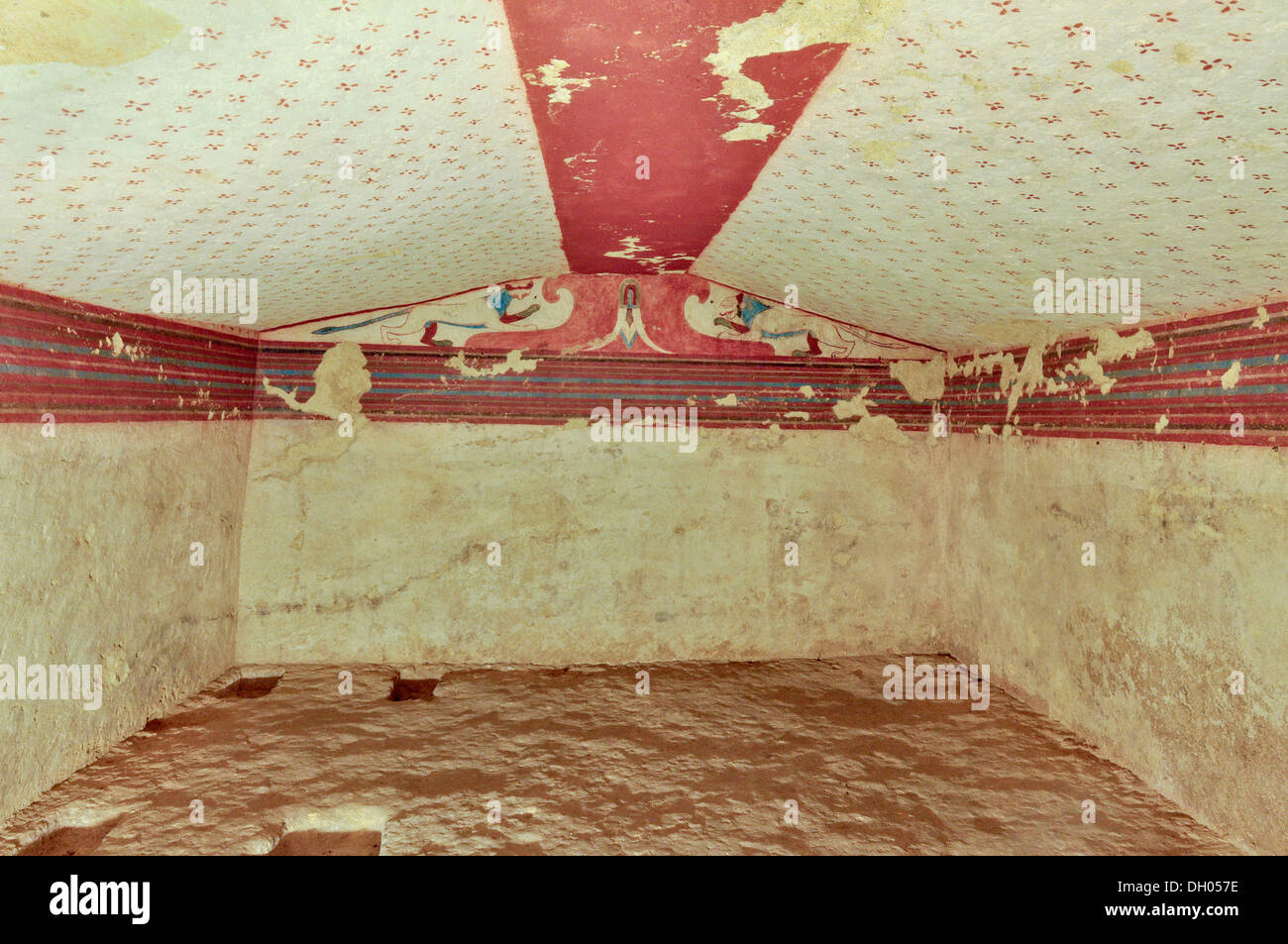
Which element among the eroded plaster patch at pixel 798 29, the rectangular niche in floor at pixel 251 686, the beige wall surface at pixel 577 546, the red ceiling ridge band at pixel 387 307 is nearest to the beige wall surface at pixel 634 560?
the beige wall surface at pixel 577 546

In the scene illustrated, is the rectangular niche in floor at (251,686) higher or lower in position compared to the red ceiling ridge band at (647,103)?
lower

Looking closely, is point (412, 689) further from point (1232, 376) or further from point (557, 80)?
point (1232, 376)

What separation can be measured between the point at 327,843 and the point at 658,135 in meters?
2.34

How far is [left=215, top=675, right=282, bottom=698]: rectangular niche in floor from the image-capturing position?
Result: 3.67 meters

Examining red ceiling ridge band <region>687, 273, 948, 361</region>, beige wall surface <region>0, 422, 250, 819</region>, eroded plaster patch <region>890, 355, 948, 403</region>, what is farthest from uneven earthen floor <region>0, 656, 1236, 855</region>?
red ceiling ridge band <region>687, 273, 948, 361</region>

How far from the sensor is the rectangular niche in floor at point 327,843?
2529mm

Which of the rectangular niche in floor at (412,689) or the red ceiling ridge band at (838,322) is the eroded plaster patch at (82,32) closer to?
the rectangular niche in floor at (412,689)

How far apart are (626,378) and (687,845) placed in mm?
2422

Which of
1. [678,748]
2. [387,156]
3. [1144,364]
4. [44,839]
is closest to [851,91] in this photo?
[387,156]

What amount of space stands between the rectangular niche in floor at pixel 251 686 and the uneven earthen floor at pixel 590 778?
3 centimetres

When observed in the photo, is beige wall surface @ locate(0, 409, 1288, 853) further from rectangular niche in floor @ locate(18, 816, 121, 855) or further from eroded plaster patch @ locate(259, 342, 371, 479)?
rectangular niche in floor @ locate(18, 816, 121, 855)

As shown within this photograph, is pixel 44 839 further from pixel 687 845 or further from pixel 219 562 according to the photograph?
pixel 687 845

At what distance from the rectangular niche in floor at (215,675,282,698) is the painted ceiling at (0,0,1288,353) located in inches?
66.4

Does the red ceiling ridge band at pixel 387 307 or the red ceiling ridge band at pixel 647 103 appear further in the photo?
the red ceiling ridge band at pixel 387 307
